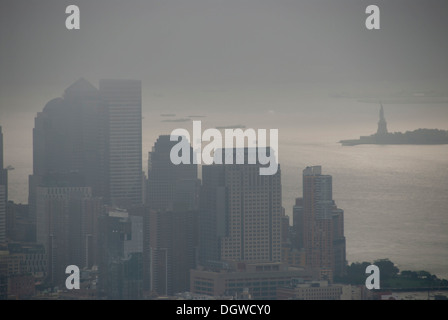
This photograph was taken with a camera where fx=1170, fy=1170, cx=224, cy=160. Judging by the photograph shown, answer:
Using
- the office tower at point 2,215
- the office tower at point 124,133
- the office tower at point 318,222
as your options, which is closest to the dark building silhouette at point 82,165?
the office tower at point 124,133

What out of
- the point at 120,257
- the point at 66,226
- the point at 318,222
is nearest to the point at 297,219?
the point at 318,222

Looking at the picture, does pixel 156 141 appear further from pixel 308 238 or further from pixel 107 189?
pixel 308 238

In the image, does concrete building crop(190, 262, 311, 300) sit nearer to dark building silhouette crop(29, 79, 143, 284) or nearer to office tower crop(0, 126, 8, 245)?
dark building silhouette crop(29, 79, 143, 284)

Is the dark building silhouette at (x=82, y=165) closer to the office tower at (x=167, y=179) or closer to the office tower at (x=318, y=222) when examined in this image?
the office tower at (x=167, y=179)

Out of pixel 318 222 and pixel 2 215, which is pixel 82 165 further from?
pixel 318 222

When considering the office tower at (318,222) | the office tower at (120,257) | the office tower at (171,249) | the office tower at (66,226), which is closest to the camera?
the office tower at (120,257)

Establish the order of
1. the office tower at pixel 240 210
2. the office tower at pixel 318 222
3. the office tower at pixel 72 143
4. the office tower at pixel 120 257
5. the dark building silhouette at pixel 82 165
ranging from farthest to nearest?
the office tower at pixel 72 143 < the dark building silhouette at pixel 82 165 < the office tower at pixel 240 210 < the office tower at pixel 318 222 < the office tower at pixel 120 257

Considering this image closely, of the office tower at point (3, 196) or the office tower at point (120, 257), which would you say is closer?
the office tower at point (120, 257)

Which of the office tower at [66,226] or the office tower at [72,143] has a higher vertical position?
the office tower at [72,143]
